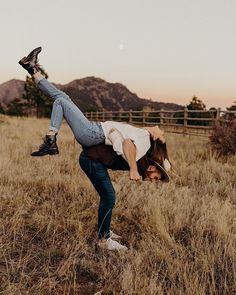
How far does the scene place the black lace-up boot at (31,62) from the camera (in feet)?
11.4

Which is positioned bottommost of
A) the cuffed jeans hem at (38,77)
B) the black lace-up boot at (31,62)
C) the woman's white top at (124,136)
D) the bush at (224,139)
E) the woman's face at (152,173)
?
the bush at (224,139)

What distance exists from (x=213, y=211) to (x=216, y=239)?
786mm

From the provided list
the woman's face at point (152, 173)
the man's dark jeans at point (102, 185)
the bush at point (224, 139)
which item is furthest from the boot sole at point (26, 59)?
the bush at point (224, 139)

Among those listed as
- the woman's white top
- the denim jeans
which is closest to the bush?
the woman's white top

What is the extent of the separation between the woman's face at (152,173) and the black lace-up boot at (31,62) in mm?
1250

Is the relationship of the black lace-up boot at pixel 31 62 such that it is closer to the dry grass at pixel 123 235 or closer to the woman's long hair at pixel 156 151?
the woman's long hair at pixel 156 151

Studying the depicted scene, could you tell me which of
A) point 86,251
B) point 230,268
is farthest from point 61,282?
point 230,268

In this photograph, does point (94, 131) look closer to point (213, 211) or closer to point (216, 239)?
point (216, 239)

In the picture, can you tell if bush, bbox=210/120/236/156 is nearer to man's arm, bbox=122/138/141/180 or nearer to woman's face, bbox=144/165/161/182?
woman's face, bbox=144/165/161/182

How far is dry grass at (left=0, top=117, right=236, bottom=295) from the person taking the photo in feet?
10.5

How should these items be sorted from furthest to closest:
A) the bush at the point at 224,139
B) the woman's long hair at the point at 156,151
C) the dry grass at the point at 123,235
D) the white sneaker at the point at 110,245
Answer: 1. the bush at the point at 224,139
2. the white sneaker at the point at 110,245
3. the woman's long hair at the point at 156,151
4. the dry grass at the point at 123,235

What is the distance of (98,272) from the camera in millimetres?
3459

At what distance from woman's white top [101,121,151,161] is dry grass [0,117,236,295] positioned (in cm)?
42

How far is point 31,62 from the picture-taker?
3.50 m
